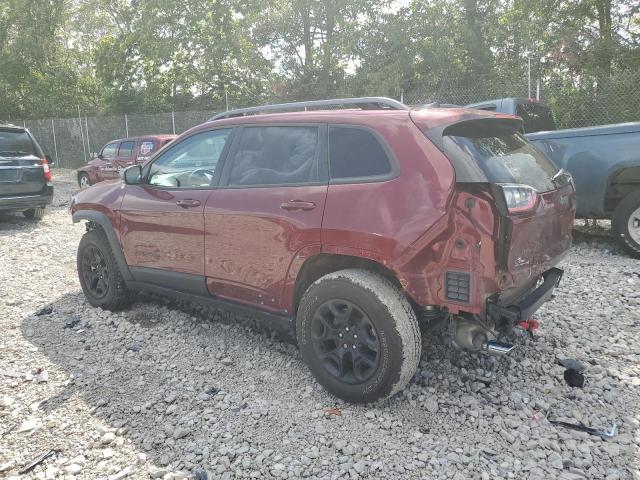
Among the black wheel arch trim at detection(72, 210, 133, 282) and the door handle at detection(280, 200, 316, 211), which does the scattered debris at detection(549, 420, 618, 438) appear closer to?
the door handle at detection(280, 200, 316, 211)

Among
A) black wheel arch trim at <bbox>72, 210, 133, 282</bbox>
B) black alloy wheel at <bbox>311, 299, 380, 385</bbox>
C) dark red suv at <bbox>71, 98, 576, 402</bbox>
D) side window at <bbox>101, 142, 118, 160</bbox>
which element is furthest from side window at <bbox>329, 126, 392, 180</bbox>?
side window at <bbox>101, 142, 118, 160</bbox>

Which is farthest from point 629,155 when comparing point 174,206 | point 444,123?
point 174,206

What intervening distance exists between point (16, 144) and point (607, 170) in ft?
29.3

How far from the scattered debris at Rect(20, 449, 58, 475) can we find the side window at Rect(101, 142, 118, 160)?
1259cm

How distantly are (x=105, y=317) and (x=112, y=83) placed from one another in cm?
2321

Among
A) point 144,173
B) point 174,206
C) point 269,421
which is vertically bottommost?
point 269,421

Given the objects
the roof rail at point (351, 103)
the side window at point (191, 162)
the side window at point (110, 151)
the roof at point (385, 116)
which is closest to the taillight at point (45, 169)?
the side window at point (110, 151)

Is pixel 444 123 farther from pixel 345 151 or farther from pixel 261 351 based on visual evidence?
pixel 261 351

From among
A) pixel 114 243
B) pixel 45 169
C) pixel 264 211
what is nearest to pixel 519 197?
pixel 264 211

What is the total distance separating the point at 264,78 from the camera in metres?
21.2

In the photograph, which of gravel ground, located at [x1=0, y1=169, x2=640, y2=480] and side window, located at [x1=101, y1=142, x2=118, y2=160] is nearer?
gravel ground, located at [x1=0, y1=169, x2=640, y2=480]

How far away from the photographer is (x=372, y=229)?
112 inches

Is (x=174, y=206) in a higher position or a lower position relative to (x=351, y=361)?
higher

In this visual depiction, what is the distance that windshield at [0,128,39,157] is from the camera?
8.46m
